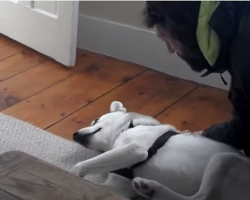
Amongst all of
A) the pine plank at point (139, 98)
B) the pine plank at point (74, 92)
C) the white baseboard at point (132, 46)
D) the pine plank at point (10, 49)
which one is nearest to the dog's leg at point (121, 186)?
the pine plank at point (139, 98)

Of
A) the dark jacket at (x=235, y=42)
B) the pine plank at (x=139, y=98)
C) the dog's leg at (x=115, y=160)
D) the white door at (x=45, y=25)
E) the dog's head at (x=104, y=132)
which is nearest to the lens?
the dark jacket at (x=235, y=42)

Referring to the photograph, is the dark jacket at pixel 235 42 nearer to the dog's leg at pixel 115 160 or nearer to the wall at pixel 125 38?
the dog's leg at pixel 115 160

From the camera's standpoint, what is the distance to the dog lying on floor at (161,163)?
4.01 ft

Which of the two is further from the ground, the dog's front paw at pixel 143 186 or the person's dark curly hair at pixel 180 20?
the person's dark curly hair at pixel 180 20

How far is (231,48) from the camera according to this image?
1.12 metres

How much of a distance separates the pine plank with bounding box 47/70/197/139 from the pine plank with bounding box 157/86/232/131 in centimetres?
4

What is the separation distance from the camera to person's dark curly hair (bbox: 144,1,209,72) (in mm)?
1090

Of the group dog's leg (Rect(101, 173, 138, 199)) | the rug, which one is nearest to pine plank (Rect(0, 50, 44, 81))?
the rug

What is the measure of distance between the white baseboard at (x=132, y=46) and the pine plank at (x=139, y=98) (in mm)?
45

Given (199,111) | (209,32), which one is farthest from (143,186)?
(199,111)

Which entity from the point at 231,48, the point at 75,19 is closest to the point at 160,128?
the point at 231,48

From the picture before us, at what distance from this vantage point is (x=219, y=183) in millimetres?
1213

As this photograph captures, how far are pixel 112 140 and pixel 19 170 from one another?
1.58ft

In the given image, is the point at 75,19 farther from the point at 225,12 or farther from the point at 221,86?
the point at 225,12
